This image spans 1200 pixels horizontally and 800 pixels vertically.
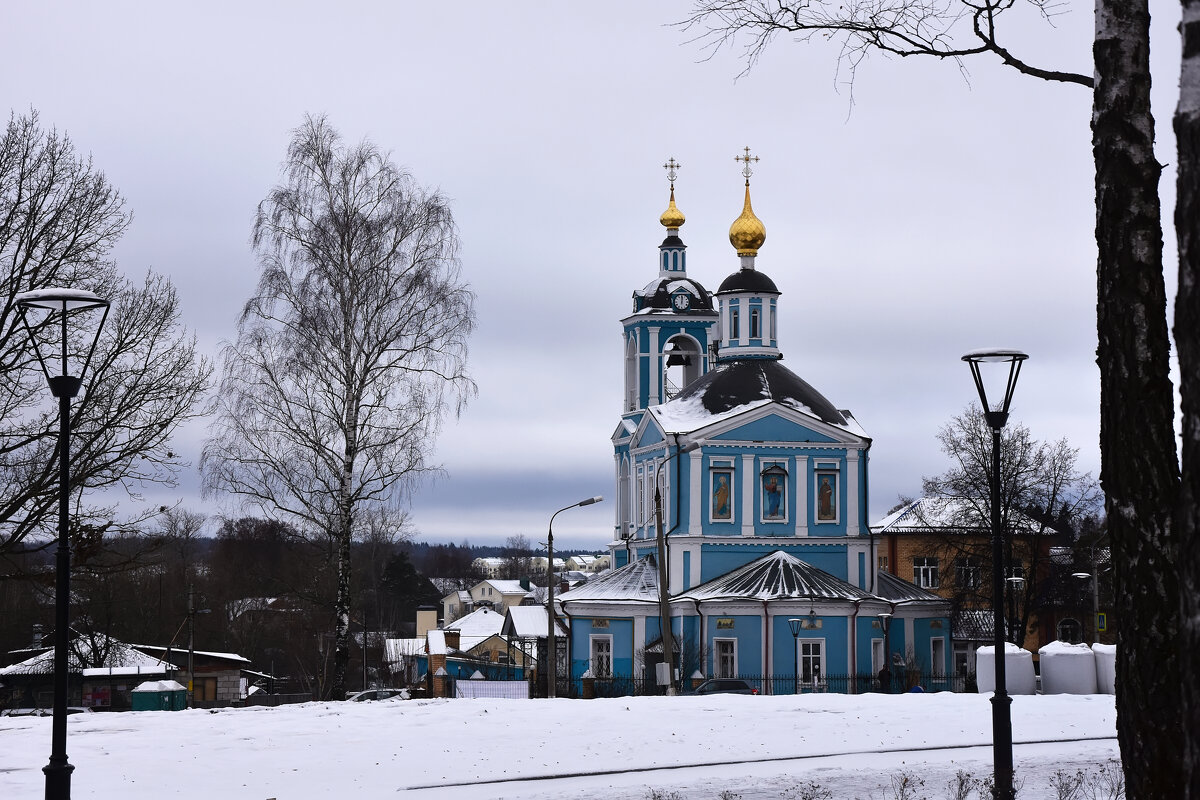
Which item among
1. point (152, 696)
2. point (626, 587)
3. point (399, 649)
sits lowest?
point (399, 649)

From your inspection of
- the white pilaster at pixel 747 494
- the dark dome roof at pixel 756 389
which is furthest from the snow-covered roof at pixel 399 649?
the white pilaster at pixel 747 494

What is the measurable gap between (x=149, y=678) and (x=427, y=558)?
143848mm

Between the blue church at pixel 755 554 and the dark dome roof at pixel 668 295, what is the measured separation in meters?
4.05

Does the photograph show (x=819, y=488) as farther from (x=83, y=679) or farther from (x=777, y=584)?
(x=83, y=679)

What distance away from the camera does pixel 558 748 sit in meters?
16.2

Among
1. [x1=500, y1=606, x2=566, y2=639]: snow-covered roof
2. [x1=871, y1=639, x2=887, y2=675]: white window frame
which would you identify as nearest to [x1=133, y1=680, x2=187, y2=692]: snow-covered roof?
[x1=871, y1=639, x2=887, y2=675]: white window frame

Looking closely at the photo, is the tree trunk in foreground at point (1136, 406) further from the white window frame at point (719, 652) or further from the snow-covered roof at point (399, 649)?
the snow-covered roof at point (399, 649)

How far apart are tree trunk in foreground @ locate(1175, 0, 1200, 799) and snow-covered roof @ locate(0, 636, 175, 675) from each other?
41635 millimetres

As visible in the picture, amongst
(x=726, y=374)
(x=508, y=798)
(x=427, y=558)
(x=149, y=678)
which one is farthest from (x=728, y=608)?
(x=427, y=558)

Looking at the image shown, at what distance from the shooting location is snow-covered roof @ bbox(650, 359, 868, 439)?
41.9 meters

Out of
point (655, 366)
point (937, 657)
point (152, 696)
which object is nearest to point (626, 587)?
point (937, 657)

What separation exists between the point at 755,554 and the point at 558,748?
26.0 m

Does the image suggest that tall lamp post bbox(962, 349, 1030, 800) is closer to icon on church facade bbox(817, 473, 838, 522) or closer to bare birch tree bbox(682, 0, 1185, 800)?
bare birch tree bbox(682, 0, 1185, 800)

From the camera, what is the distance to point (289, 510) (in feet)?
94.0
